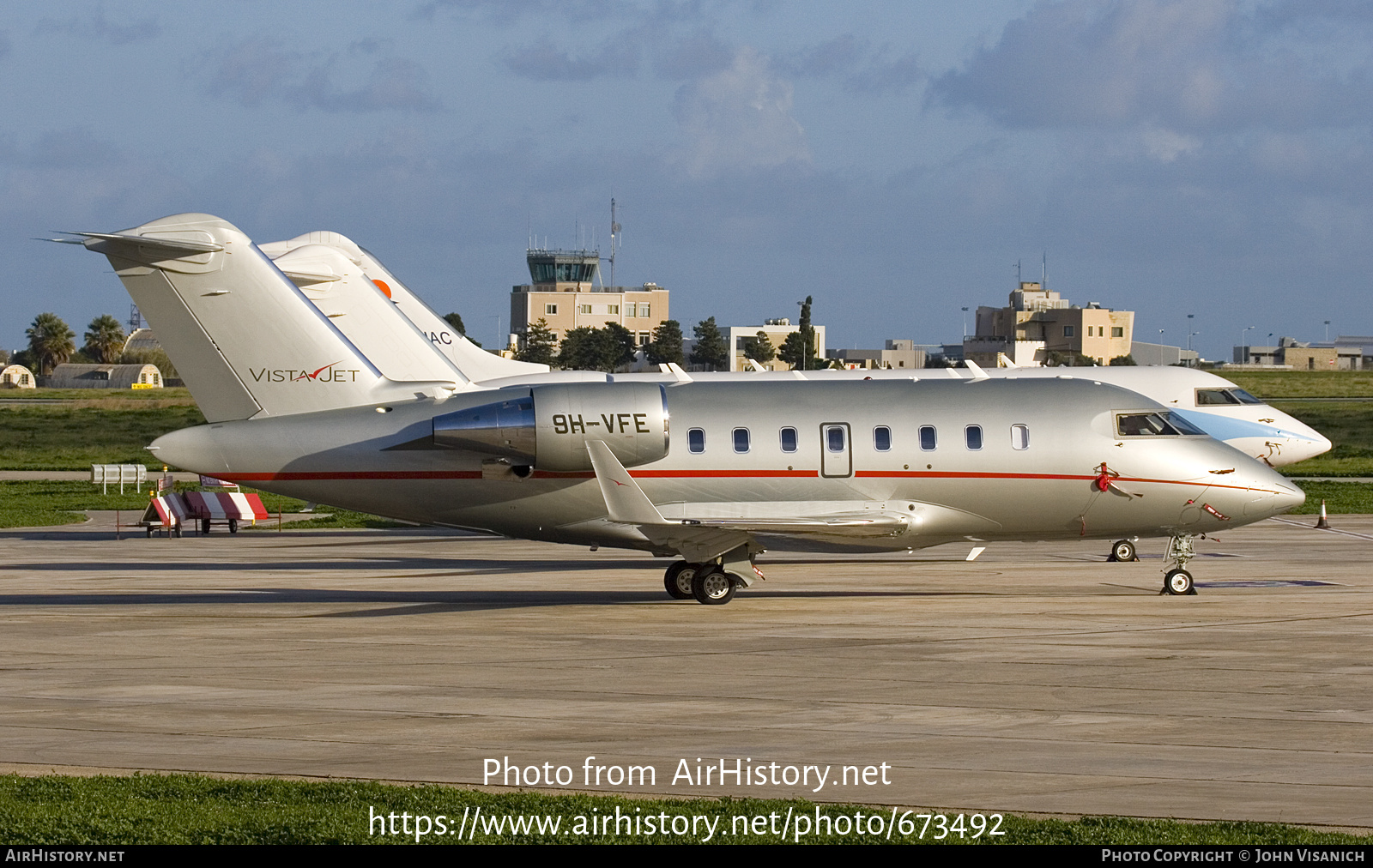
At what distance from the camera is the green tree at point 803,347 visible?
104250 millimetres

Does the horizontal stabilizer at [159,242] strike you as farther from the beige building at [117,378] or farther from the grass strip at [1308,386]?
the beige building at [117,378]

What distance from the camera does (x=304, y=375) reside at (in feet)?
76.4

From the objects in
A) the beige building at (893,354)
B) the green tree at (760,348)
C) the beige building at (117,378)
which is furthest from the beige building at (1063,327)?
the beige building at (117,378)

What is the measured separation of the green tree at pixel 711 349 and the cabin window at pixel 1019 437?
128 meters

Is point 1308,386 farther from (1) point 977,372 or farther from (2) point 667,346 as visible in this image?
(1) point 977,372

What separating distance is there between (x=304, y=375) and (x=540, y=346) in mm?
132252

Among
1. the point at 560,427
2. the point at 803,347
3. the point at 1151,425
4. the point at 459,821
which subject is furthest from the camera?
the point at 803,347

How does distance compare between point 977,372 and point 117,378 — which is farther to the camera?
point 117,378

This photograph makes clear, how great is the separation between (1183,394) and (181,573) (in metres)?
20.8

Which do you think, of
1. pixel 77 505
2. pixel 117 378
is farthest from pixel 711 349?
pixel 77 505
